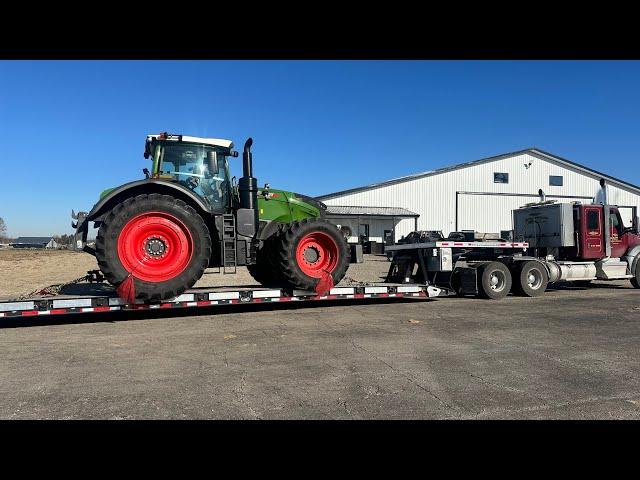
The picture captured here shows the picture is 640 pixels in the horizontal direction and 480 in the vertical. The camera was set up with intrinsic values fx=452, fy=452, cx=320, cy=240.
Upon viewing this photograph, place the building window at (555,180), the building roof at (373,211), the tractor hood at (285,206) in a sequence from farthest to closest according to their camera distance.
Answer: the building window at (555,180) → the building roof at (373,211) → the tractor hood at (285,206)

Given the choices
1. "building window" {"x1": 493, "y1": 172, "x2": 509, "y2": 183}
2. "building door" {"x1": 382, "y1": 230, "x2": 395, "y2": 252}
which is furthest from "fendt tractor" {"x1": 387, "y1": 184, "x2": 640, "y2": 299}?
"building window" {"x1": 493, "y1": 172, "x2": 509, "y2": 183}

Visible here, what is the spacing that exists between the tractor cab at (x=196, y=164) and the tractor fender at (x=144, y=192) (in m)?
0.32

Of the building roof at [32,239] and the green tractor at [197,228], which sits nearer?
the green tractor at [197,228]

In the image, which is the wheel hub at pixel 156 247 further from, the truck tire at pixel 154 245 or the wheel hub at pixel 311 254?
the wheel hub at pixel 311 254

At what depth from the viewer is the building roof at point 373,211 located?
1367 inches

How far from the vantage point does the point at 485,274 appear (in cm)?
1155

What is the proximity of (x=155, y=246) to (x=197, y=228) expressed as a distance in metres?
0.76

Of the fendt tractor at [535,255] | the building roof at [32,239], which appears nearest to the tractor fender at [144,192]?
the fendt tractor at [535,255]

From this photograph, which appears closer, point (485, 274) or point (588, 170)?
point (485, 274)
